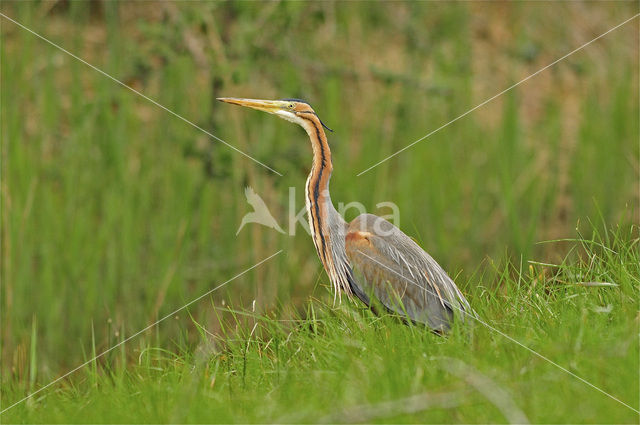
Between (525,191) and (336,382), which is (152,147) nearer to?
(525,191)

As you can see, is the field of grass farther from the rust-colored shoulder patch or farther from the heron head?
the heron head

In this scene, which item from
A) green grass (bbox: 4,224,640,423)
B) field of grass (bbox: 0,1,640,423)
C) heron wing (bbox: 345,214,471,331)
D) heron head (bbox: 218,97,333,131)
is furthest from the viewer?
field of grass (bbox: 0,1,640,423)

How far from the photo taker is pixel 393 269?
351 cm

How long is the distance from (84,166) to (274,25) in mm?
1587

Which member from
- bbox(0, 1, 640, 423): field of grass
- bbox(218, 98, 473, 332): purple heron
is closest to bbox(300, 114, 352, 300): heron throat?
bbox(218, 98, 473, 332): purple heron

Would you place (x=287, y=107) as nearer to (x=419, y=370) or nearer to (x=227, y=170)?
(x=419, y=370)

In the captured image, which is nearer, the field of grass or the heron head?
the heron head

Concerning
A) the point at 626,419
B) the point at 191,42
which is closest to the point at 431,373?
the point at 626,419

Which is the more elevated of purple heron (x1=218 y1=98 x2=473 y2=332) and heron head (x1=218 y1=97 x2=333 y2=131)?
heron head (x1=218 y1=97 x2=333 y2=131)

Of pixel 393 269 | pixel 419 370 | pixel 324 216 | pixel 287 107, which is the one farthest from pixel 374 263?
pixel 419 370

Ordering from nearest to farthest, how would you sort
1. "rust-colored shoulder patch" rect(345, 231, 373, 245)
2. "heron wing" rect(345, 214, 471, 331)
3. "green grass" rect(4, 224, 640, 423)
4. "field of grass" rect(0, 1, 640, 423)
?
"green grass" rect(4, 224, 640, 423) < "heron wing" rect(345, 214, 471, 331) < "rust-colored shoulder patch" rect(345, 231, 373, 245) < "field of grass" rect(0, 1, 640, 423)

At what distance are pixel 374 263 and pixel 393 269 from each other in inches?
4.2

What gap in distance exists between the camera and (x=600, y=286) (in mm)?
3238

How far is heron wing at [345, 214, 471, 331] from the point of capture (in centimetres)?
337
